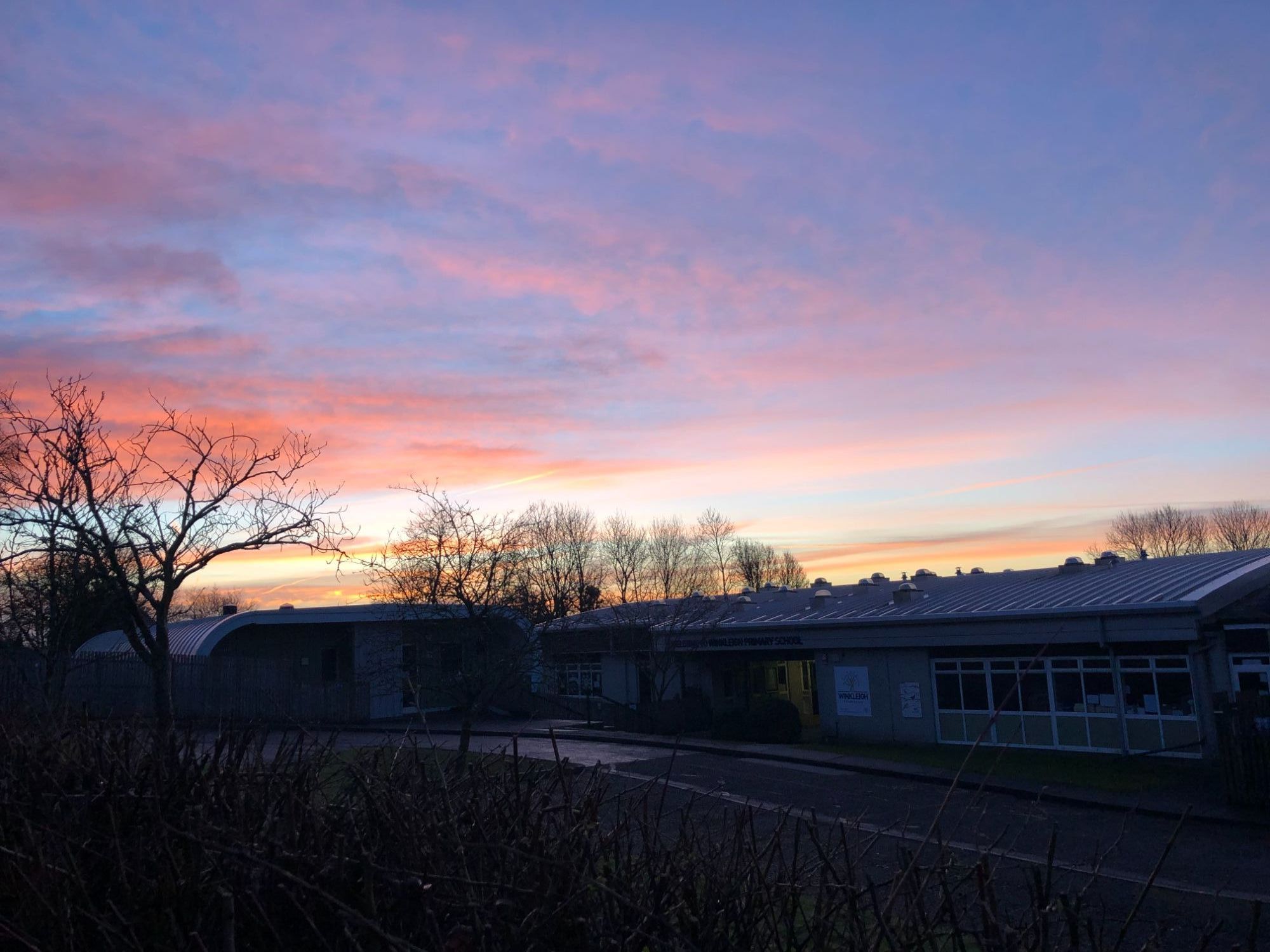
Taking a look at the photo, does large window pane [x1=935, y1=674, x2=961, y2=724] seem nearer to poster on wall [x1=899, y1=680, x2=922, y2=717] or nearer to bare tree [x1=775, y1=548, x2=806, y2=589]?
poster on wall [x1=899, y1=680, x2=922, y2=717]

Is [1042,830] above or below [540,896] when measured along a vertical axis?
below

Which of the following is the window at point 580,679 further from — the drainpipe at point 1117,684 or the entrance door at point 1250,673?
the entrance door at point 1250,673

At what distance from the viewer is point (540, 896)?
3.39 meters

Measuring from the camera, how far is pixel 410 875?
134 inches

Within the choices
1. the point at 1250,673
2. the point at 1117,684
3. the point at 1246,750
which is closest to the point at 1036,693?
the point at 1117,684

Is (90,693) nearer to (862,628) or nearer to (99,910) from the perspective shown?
(862,628)

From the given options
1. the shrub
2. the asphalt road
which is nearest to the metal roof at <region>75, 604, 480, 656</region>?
the shrub

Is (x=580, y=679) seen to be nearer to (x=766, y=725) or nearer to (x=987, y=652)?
(x=766, y=725)

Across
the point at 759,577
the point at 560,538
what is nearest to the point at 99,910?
the point at 560,538

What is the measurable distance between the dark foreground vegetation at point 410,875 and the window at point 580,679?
36567 mm

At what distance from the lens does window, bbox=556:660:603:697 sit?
4178 cm

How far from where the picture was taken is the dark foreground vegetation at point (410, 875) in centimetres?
324

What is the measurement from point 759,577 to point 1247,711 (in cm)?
Result: 6976

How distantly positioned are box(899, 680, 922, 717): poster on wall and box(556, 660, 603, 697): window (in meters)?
14.9
